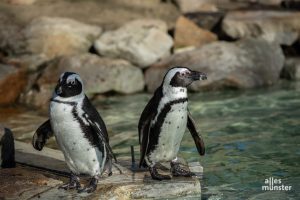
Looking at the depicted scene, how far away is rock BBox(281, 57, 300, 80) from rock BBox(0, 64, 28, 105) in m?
4.64

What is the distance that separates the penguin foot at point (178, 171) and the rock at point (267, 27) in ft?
26.2

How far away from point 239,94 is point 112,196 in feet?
19.7

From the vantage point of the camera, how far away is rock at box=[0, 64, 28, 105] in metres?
10.5

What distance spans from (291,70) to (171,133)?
23.9 feet

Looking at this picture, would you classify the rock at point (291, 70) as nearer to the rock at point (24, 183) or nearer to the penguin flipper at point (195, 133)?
the penguin flipper at point (195, 133)

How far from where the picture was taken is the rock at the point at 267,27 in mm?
12734

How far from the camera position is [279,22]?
12945 millimetres

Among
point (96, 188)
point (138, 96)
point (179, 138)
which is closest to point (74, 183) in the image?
point (96, 188)

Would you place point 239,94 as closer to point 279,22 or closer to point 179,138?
point 279,22

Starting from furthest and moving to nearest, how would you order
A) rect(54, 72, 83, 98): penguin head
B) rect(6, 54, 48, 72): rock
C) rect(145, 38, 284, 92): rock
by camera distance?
rect(6, 54, 48, 72): rock < rect(145, 38, 284, 92): rock < rect(54, 72, 83, 98): penguin head

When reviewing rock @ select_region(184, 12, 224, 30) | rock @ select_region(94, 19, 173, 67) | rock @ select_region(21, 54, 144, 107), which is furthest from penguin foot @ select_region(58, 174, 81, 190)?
rock @ select_region(184, 12, 224, 30)

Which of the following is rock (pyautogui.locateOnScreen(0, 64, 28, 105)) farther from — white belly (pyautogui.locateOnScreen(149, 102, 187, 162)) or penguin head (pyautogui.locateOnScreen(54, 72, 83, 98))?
penguin head (pyautogui.locateOnScreen(54, 72, 83, 98))

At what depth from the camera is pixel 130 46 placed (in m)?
11.6

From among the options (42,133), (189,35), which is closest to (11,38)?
(189,35)
